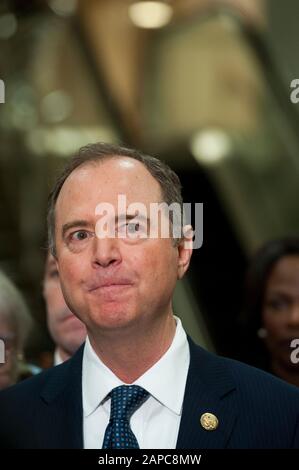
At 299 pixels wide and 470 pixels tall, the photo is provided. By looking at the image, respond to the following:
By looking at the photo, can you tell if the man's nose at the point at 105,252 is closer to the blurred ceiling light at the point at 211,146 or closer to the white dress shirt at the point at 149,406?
the white dress shirt at the point at 149,406

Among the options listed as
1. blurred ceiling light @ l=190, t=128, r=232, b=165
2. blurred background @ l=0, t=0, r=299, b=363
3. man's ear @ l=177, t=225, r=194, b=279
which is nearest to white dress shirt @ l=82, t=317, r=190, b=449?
man's ear @ l=177, t=225, r=194, b=279

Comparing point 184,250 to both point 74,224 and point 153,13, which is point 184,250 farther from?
point 153,13

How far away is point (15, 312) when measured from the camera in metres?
2.18

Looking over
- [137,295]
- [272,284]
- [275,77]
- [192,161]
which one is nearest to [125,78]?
[192,161]

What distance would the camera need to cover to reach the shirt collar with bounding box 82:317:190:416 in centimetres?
182

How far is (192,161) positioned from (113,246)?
18.5ft

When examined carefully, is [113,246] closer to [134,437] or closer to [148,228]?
[148,228]

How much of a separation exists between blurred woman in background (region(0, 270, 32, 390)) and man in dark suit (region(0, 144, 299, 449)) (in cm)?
22

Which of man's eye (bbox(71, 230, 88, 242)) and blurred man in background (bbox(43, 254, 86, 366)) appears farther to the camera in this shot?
blurred man in background (bbox(43, 254, 86, 366))

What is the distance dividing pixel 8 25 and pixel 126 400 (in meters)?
4.90

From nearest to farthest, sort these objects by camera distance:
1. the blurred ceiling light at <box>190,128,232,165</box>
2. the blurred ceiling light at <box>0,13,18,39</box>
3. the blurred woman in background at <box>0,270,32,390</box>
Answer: the blurred woman in background at <box>0,270,32,390</box> < the blurred ceiling light at <box>0,13,18,39</box> < the blurred ceiling light at <box>190,128,232,165</box>

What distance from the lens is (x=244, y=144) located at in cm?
716

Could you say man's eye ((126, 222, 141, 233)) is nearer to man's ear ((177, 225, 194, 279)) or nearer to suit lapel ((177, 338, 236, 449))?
man's ear ((177, 225, 194, 279))

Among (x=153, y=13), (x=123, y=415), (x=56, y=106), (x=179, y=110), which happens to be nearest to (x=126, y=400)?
(x=123, y=415)
